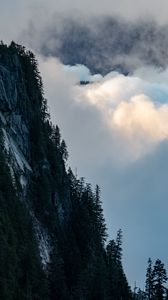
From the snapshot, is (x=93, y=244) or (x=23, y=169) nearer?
(x=23, y=169)

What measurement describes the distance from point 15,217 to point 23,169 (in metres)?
17.5

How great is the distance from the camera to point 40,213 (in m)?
101

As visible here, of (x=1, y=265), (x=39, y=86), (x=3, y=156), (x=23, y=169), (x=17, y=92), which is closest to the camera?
(x=1, y=265)

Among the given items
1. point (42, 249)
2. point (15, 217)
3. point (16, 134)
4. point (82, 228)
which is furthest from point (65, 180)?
point (15, 217)

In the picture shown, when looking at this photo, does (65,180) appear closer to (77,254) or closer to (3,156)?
(77,254)

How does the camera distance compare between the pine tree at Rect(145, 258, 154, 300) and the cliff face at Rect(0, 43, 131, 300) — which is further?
the pine tree at Rect(145, 258, 154, 300)

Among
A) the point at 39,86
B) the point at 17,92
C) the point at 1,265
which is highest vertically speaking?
the point at 39,86

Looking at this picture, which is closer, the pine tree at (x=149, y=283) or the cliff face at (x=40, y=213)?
the cliff face at (x=40, y=213)

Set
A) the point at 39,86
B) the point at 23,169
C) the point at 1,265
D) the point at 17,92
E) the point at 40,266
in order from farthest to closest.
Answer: the point at 39,86 → the point at 17,92 → the point at 23,169 → the point at 40,266 → the point at 1,265

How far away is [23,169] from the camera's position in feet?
328

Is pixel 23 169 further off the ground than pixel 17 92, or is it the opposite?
pixel 17 92

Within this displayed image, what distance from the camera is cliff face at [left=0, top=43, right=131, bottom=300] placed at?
7731 cm

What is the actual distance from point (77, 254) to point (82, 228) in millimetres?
11046

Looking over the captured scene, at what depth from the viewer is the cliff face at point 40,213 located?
77.3 metres
